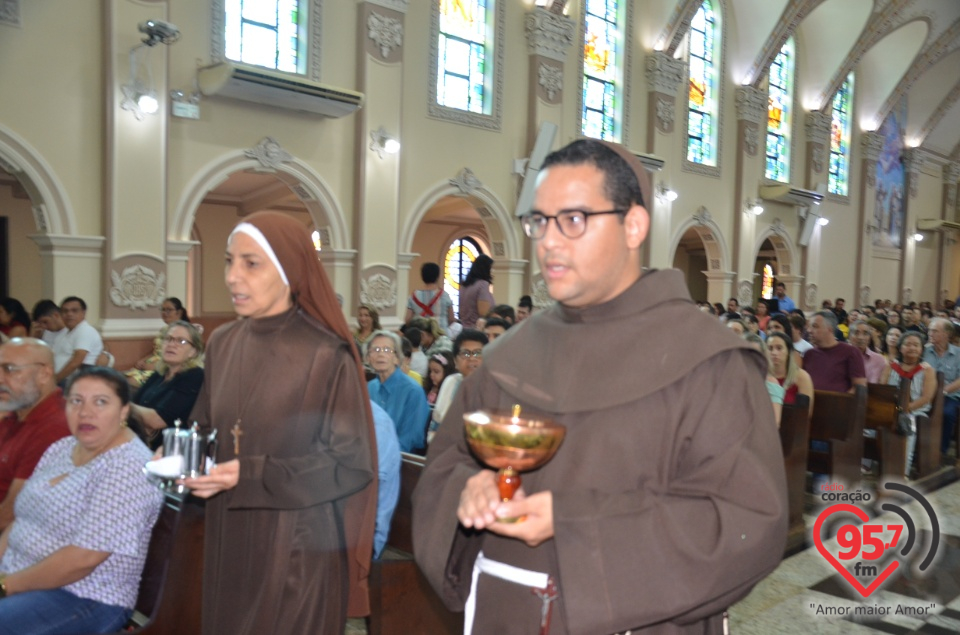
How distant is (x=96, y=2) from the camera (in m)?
8.10

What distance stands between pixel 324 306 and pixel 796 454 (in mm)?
3867

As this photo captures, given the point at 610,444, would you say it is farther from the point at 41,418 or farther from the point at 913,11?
the point at 913,11

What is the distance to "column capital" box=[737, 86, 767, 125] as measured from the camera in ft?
51.8

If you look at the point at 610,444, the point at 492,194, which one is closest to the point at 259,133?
the point at 492,194

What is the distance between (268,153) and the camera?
946cm

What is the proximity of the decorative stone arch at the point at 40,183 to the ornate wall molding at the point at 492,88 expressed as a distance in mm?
4891

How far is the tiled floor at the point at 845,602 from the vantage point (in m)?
3.79

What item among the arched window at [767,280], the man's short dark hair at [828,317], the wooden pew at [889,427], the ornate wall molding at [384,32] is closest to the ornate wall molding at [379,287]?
the ornate wall molding at [384,32]

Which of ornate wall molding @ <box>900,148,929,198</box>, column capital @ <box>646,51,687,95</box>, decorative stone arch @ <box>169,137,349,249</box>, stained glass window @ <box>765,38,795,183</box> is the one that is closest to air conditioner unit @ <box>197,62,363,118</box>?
decorative stone arch @ <box>169,137,349,249</box>

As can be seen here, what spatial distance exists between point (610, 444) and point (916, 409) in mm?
6293

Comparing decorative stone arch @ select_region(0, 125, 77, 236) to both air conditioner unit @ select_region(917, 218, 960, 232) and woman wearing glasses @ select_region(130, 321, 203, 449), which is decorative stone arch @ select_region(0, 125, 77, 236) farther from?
air conditioner unit @ select_region(917, 218, 960, 232)

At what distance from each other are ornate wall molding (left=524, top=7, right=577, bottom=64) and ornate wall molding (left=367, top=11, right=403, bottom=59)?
2485mm

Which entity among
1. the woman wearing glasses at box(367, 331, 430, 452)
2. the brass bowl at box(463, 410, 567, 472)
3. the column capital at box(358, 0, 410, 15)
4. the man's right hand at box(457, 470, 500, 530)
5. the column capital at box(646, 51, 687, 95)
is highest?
the column capital at box(646, 51, 687, 95)

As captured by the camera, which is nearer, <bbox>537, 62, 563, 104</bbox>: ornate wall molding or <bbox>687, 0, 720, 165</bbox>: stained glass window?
<bbox>537, 62, 563, 104</bbox>: ornate wall molding
